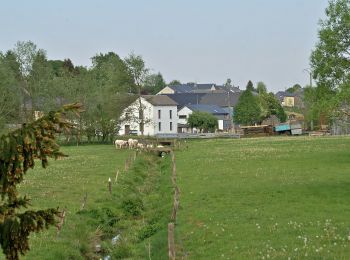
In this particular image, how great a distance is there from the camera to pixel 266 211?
74.1 feet

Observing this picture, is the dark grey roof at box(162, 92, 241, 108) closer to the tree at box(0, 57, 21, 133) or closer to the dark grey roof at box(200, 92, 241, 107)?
the dark grey roof at box(200, 92, 241, 107)

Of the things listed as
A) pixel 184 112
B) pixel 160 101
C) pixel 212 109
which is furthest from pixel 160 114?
pixel 212 109

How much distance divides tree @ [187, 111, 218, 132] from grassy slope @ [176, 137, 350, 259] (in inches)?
3312

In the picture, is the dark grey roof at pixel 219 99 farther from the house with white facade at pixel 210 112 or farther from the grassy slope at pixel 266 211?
the grassy slope at pixel 266 211

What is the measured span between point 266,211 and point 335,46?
45.1ft

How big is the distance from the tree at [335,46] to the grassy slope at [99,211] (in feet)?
35.6

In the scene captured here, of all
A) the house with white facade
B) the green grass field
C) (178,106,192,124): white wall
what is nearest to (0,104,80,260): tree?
the green grass field

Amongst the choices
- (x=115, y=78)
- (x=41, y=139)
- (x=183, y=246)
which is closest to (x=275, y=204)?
(x=183, y=246)

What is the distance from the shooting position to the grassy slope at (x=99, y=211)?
1770 cm

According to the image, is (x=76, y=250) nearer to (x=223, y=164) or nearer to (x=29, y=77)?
(x=223, y=164)

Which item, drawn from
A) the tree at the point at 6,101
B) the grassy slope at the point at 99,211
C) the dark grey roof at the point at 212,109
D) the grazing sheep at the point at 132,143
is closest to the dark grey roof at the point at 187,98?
the dark grey roof at the point at 212,109

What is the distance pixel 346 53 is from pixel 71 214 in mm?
17843

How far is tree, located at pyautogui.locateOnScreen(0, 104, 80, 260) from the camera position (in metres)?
5.70

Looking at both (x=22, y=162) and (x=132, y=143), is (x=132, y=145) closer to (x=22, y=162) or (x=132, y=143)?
(x=132, y=143)
